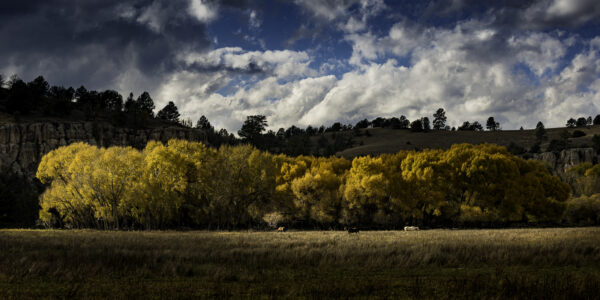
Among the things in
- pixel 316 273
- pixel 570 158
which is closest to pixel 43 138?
pixel 316 273

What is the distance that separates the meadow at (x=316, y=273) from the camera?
46.0ft

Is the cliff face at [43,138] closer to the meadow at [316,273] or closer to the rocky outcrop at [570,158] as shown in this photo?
the meadow at [316,273]

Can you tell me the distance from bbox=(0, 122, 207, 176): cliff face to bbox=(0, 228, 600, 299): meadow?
13812 cm

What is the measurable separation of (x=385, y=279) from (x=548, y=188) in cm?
7328

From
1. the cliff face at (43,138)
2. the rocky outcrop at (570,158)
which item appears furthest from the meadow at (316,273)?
the rocky outcrop at (570,158)

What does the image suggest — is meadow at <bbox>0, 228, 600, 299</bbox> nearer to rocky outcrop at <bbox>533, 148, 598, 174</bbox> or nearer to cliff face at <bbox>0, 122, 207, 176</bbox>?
cliff face at <bbox>0, 122, 207, 176</bbox>

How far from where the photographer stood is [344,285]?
15094mm

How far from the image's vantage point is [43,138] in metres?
155

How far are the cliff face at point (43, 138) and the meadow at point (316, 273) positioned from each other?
13812 centimetres

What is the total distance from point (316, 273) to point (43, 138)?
16774 centimetres

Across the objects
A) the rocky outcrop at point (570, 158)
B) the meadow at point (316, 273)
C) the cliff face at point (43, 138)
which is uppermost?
the cliff face at point (43, 138)

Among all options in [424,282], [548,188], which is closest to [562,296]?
[424,282]

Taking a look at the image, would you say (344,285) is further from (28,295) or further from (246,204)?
(246,204)

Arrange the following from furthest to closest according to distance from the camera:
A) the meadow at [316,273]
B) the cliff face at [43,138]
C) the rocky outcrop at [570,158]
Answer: the rocky outcrop at [570,158]
the cliff face at [43,138]
the meadow at [316,273]
